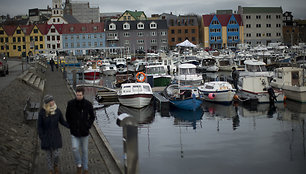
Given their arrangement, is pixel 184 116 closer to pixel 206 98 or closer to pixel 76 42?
pixel 206 98

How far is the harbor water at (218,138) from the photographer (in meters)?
15.4

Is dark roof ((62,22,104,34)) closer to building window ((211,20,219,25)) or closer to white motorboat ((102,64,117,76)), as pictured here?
building window ((211,20,219,25))

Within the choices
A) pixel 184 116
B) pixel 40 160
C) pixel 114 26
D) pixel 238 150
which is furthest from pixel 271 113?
A: pixel 114 26

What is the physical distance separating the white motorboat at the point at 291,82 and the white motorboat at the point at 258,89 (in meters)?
0.95

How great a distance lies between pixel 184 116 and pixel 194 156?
1106cm

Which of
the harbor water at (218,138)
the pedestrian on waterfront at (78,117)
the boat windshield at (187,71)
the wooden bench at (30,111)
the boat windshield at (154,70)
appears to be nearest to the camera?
the pedestrian on waterfront at (78,117)

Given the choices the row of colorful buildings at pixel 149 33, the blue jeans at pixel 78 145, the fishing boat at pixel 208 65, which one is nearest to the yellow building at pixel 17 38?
the row of colorful buildings at pixel 149 33

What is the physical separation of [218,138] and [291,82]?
16.3 meters

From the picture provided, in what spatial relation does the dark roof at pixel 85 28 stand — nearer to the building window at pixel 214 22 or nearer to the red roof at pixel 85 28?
the red roof at pixel 85 28

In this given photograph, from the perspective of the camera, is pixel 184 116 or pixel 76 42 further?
pixel 76 42

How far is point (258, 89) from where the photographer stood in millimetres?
32312

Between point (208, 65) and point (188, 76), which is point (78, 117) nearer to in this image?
point (188, 76)

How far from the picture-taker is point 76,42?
11119 cm

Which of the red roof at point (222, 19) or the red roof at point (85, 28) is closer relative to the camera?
the red roof at point (85, 28)
